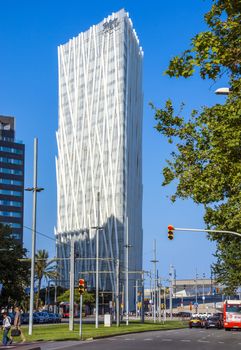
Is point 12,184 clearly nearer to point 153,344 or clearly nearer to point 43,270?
point 43,270

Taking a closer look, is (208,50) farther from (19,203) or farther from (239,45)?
(19,203)

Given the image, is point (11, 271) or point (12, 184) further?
point (12, 184)

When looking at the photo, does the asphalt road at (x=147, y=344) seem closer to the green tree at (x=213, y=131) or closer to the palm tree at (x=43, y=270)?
the green tree at (x=213, y=131)

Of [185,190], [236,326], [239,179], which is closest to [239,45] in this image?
[239,179]

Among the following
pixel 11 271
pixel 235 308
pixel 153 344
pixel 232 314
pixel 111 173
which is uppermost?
pixel 111 173

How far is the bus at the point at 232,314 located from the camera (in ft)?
219

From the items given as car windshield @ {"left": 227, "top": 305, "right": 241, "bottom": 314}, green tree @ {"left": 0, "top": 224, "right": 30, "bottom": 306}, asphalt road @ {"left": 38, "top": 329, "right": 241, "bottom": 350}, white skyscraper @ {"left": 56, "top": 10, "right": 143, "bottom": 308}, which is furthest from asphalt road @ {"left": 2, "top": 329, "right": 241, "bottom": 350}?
white skyscraper @ {"left": 56, "top": 10, "right": 143, "bottom": 308}

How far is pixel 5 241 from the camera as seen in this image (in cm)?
7150

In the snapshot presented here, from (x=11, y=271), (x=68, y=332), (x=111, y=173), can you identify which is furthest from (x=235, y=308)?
(x=111, y=173)

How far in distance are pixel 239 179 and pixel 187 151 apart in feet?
25.4

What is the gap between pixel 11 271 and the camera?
229ft

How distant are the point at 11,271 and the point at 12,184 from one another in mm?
124061

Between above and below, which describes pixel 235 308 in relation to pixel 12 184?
below

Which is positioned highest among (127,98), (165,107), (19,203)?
(127,98)
